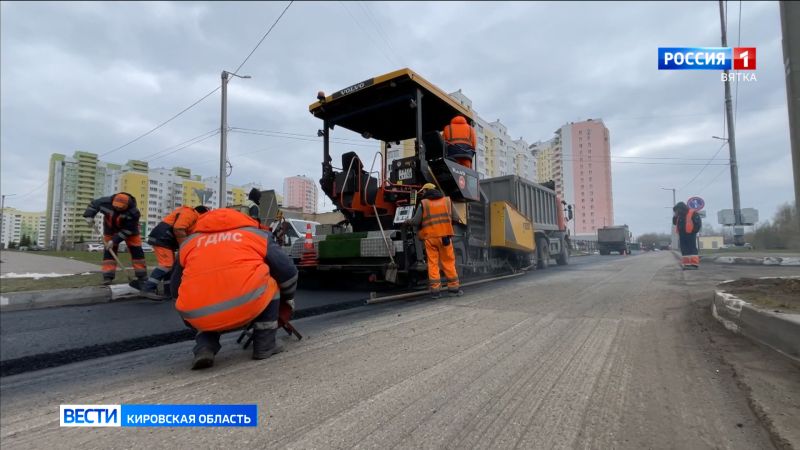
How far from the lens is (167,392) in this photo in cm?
210

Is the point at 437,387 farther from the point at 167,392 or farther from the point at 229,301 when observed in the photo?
the point at 167,392

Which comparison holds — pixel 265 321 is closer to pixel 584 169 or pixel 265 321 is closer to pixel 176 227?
pixel 176 227

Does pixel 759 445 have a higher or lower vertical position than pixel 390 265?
lower

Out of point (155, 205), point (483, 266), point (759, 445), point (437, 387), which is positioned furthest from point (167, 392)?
point (155, 205)

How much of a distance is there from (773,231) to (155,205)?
2219 inches

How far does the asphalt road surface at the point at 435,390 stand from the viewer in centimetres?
160

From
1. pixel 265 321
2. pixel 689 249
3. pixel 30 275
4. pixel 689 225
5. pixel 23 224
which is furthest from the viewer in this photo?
pixel 23 224

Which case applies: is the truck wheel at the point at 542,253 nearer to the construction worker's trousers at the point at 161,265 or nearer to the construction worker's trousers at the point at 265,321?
the construction worker's trousers at the point at 161,265

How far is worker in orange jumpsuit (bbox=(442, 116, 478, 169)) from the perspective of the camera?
6.65m

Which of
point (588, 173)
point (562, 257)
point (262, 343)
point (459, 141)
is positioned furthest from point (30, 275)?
point (588, 173)

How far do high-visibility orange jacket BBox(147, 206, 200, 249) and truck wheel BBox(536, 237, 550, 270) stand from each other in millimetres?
9583

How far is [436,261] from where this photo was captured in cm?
559

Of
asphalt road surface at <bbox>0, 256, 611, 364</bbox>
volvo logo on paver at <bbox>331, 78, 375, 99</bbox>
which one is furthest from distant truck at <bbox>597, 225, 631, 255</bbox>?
asphalt road surface at <bbox>0, 256, 611, 364</bbox>

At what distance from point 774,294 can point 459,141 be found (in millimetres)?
4508
